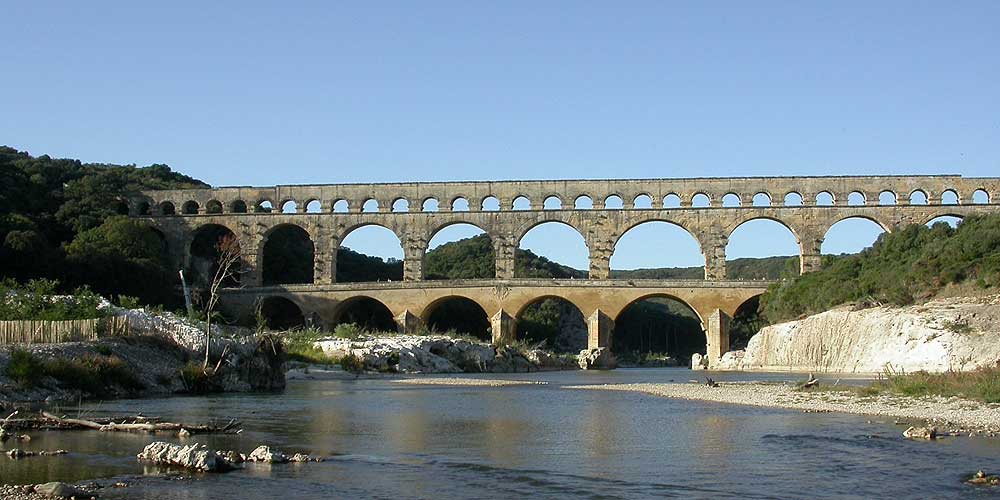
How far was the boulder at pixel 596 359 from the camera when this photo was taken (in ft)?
206

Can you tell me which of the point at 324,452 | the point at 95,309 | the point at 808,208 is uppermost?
the point at 808,208

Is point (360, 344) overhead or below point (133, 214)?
below

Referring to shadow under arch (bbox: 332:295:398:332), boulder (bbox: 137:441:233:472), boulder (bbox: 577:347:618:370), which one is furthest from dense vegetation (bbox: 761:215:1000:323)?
boulder (bbox: 137:441:233:472)

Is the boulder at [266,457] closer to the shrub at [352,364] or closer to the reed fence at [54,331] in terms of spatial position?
the reed fence at [54,331]

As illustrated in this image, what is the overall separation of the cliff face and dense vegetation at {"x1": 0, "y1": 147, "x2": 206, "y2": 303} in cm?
3309

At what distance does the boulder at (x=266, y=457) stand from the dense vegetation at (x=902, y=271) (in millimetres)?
32504

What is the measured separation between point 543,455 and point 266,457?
4.21 meters

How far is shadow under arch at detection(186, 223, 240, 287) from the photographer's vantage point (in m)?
73.1

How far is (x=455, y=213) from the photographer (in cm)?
6894

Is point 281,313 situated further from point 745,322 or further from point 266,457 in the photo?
point 266,457

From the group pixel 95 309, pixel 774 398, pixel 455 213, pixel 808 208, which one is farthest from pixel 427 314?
pixel 774 398

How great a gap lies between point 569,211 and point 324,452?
51.0m

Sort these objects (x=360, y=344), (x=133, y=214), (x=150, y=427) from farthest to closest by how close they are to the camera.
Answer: (x=133, y=214), (x=360, y=344), (x=150, y=427)

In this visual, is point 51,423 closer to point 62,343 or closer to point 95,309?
point 62,343
